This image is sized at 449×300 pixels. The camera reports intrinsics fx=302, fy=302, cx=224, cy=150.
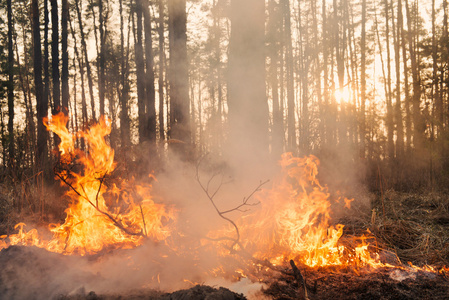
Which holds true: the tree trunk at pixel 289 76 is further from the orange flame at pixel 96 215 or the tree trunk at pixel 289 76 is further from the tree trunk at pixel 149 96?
the orange flame at pixel 96 215

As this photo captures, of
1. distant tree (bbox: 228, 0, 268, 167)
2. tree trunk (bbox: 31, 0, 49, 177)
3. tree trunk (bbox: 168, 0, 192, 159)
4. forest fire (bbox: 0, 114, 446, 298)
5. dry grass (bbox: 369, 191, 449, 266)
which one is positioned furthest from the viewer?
tree trunk (bbox: 31, 0, 49, 177)

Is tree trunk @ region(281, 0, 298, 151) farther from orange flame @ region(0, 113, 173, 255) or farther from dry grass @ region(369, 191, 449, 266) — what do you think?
orange flame @ region(0, 113, 173, 255)

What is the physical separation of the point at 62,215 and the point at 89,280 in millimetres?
3726

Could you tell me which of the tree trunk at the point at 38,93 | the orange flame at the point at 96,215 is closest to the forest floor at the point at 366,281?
the orange flame at the point at 96,215

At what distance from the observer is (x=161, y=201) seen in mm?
3980

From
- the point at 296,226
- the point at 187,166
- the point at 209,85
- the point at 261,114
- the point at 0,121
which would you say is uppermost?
the point at 209,85

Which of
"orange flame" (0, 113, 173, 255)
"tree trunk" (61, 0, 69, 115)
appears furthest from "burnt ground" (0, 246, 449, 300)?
"tree trunk" (61, 0, 69, 115)

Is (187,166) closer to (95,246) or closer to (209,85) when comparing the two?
(95,246)

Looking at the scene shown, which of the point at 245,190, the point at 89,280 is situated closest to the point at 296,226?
the point at 245,190

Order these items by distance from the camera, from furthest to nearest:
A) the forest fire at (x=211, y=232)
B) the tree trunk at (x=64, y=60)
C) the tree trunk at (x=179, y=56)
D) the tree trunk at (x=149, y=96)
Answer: the tree trunk at (x=64, y=60), the tree trunk at (x=149, y=96), the tree trunk at (x=179, y=56), the forest fire at (x=211, y=232)

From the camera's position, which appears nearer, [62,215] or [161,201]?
[161,201]

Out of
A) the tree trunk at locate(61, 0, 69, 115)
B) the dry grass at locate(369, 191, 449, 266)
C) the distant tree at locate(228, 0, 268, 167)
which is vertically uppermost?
the tree trunk at locate(61, 0, 69, 115)

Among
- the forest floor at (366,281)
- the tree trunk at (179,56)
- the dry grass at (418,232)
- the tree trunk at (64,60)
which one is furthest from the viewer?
the tree trunk at (64,60)

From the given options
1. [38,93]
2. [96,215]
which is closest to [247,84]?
[96,215]
